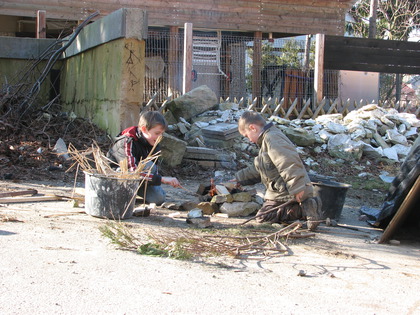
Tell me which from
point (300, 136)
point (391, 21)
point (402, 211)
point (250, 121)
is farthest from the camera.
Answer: point (391, 21)

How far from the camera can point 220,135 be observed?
9.90 m

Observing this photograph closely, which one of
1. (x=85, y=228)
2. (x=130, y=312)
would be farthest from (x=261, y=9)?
(x=130, y=312)

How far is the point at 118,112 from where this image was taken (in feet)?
26.6

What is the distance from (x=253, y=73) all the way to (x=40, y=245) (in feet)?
40.7

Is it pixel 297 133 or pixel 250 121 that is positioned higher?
pixel 250 121

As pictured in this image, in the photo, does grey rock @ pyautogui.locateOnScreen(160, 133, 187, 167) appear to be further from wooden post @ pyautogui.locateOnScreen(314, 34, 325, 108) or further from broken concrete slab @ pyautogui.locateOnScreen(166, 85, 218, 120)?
wooden post @ pyautogui.locateOnScreen(314, 34, 325, 108)

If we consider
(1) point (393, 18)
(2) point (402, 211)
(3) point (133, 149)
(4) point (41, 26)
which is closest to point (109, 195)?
(3) point (133, 149)

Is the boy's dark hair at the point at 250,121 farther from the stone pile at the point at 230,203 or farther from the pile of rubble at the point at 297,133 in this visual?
the pile of rubble at the point at 297,133

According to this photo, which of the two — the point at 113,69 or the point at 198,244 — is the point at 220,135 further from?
the point at 198,244

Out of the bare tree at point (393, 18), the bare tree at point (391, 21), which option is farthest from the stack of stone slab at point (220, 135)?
the bare tree at point (393, 18)

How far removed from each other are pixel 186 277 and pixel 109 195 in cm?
187

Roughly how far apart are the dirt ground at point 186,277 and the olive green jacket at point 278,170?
580 mm

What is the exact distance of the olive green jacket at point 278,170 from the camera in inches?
200

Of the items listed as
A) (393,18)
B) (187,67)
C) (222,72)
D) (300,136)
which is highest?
(393,18)
